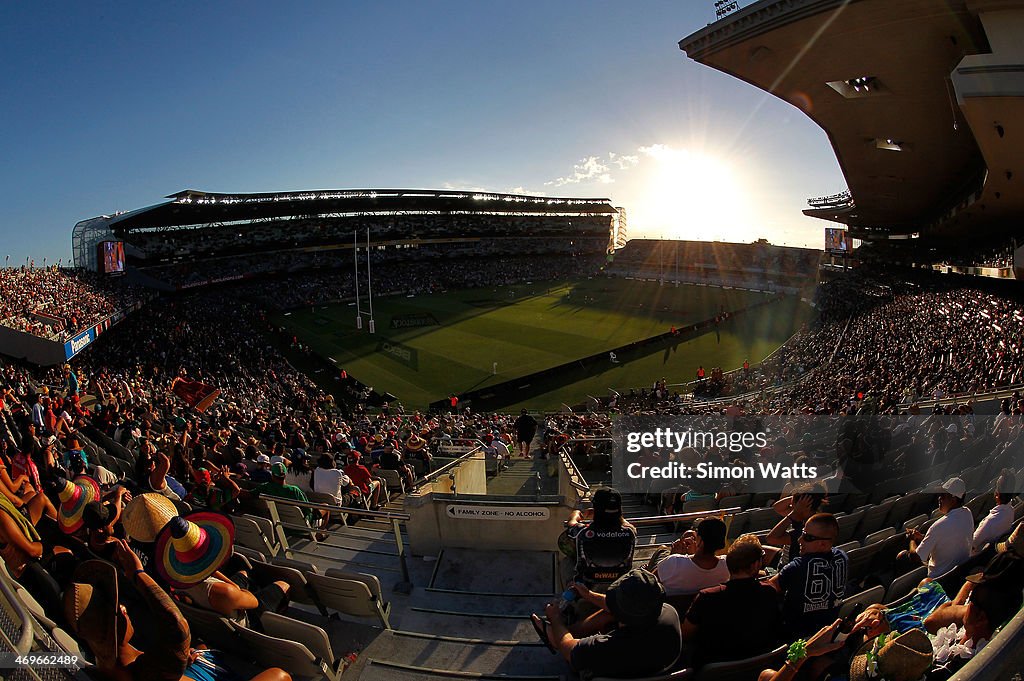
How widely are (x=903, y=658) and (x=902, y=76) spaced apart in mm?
25002

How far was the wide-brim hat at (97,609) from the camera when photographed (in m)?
2.83

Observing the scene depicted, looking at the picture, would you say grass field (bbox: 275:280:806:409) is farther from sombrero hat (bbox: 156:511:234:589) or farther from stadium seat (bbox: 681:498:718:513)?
sombrero hat (bbox: 156:511:234:589)

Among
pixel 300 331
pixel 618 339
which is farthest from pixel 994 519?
pixel 300 331

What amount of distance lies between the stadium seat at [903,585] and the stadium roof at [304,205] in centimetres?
6050

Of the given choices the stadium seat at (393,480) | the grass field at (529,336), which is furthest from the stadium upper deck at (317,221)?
the stadium seat at (393,480)

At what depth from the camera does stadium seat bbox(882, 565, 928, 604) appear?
4.09 m

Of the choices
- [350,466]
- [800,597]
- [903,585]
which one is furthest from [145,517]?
[903,585]

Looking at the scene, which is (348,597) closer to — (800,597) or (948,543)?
(800,597)

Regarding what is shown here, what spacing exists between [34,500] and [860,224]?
73.4 m

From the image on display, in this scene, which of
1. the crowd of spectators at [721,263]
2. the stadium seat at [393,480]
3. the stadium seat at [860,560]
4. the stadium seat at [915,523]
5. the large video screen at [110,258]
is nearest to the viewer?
the stadium seat at [860,560]

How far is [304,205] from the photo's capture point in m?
63.3

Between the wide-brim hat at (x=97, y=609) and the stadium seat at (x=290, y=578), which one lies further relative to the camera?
the stadium seat at (x=290, y=578)

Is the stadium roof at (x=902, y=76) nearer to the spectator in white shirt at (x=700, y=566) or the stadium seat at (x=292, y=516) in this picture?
the spectator in white shirt at (x=700, y=566)

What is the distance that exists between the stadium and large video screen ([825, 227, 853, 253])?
27604 mm
